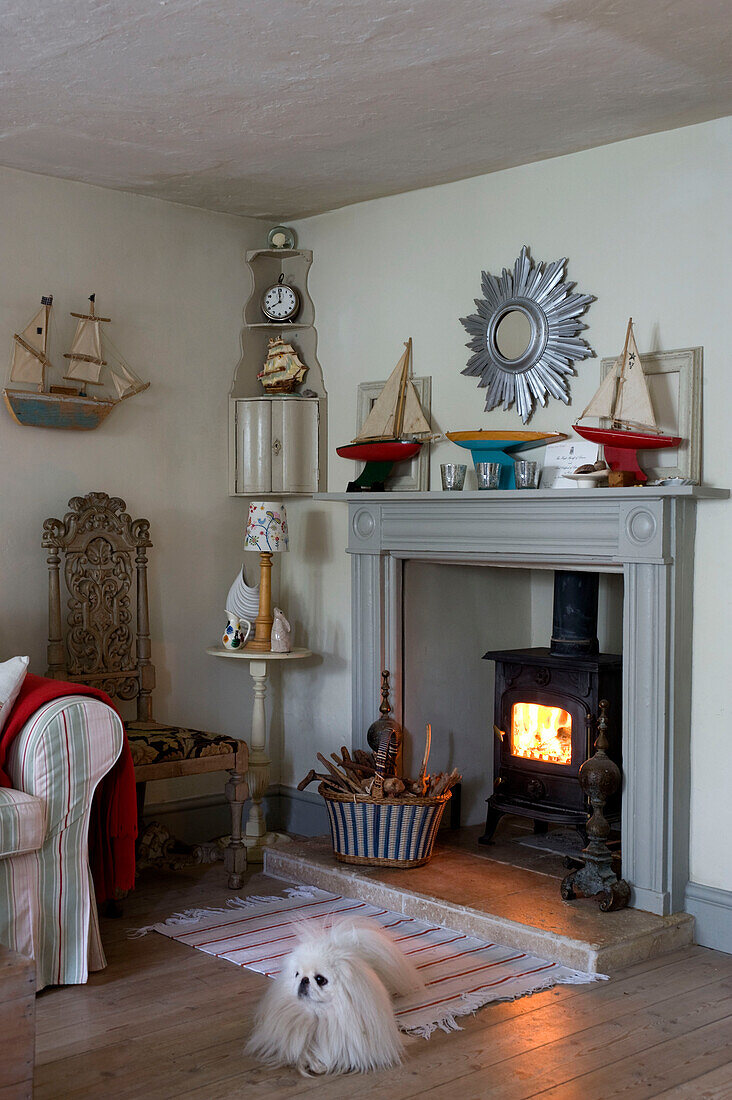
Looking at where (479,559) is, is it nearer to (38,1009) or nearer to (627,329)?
(627,329)

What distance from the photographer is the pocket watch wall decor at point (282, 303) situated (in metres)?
4.71

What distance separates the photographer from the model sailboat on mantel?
423cm

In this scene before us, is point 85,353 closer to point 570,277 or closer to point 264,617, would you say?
point 264,617

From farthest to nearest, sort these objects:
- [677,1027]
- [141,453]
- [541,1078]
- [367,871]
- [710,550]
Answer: [141,453]
[367,871]
[710,550]
[677,1027]
[541,1078]

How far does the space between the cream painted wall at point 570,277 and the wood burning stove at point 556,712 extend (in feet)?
1.58

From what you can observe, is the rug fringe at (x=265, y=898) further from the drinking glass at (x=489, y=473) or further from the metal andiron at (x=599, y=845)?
the drinking glass at (x=489, y=473)

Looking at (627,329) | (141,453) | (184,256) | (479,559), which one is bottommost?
(479,559)

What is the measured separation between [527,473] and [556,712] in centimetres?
92

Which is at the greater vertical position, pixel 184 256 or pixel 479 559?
pixel 184 256

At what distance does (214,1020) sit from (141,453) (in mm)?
2301

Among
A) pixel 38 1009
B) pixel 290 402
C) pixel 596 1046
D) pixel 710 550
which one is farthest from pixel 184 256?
pixel 596 1046

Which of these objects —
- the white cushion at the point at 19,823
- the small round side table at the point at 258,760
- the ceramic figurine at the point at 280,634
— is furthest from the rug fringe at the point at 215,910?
the ceramic figurine at the point at 280,634

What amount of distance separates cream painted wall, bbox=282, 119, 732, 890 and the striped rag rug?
0.71 m

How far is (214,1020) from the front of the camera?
9.49 feet
